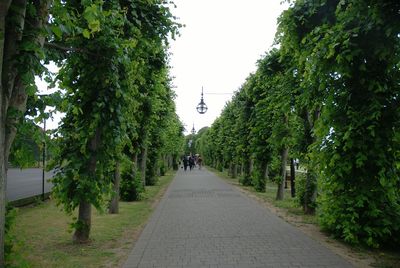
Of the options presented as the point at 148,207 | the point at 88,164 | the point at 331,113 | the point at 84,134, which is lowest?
the point at 148,207

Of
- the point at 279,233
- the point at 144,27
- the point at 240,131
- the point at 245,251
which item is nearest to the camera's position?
the point at 245,251

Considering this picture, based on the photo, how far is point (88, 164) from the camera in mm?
8555

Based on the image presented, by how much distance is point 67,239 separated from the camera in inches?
349

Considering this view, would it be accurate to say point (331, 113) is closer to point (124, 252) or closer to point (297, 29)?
point (297, 29)

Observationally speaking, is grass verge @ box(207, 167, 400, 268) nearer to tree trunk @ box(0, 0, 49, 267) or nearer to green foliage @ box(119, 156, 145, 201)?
tree trunk @ box(0, 0, 49, 267)

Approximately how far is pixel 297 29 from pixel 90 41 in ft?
14.6

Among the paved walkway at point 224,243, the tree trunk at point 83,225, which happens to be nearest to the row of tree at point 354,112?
the paved walkway at point 224,243

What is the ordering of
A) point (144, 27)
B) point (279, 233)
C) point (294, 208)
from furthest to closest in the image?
point (294, 208) → point (279, 233) → point (144, 27)

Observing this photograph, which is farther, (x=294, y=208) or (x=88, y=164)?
(x=294, y=208)

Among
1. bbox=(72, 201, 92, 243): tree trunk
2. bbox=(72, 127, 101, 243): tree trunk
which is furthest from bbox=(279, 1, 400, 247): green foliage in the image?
bbox=(72, 201, 92, 243): tree trunk

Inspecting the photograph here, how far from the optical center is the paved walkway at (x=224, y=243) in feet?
22.7

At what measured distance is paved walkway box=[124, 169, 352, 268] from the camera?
693 cm

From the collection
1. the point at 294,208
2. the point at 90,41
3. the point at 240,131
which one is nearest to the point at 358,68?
the point at 90,41

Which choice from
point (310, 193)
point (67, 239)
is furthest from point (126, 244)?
point (310, 193)
